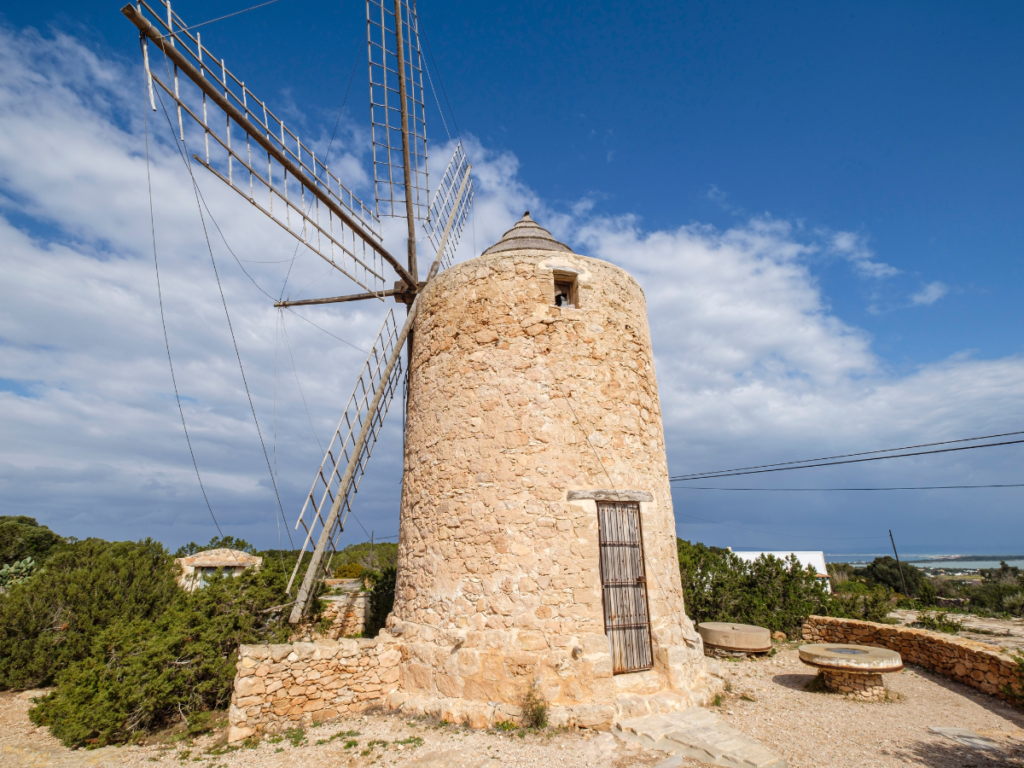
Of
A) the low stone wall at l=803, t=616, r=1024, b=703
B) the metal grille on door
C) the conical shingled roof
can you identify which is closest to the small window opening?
the conical shingled roof

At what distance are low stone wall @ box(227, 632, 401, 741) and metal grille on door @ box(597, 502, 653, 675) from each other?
105 inches

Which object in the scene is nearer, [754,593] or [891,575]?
[754,593]

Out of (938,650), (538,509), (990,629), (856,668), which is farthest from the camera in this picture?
(990,629)

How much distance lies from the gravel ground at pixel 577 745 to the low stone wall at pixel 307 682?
9.1 inches

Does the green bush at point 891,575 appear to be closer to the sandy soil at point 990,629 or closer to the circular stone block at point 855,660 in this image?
the sandy soil at point 990,629

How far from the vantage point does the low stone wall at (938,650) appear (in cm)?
696

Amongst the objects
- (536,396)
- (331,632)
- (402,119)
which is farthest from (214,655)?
(402,119)

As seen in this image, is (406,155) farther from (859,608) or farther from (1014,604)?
(1014,604)

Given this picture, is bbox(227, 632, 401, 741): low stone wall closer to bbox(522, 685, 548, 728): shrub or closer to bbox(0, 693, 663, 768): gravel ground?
bbox(0, 693, 663, 768): gravel ground

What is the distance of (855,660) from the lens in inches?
266

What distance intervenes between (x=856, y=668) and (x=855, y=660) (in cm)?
10

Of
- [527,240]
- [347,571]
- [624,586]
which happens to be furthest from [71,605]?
[347,571]

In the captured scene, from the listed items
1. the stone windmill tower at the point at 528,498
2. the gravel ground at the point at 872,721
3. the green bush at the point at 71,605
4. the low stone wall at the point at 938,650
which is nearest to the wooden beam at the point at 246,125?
Result: the stone windmill tower at the point at 528,498

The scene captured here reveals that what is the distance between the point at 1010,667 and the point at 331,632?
9731 mm
